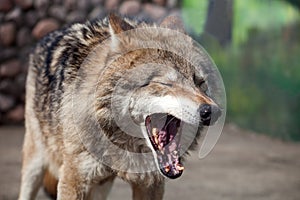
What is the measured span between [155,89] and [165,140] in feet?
A: 0.89

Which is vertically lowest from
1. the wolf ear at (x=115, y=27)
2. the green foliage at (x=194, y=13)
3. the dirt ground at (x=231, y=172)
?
the dirt ground at (x=231, y=172)

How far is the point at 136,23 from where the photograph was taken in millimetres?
3930

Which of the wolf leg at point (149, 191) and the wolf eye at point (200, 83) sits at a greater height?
the wolf eye at point (200, 83)

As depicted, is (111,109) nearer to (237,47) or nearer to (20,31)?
(237,47)

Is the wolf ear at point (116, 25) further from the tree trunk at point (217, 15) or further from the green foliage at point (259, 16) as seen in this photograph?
the green foliage at point (259, 16)

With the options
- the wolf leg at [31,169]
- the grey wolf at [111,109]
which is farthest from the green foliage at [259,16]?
the wolf leg at [31,169]

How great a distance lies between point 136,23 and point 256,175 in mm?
3107

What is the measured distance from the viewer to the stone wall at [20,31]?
898 cm

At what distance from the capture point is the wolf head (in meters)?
3.33

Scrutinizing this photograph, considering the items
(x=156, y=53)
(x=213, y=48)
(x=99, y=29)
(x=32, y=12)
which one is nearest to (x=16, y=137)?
(x=32, y=12)

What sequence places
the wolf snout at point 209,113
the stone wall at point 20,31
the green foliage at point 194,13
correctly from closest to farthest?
1. the wolf snout at point 209,113
2. the green foliage at point 194,13
3. the stone wall at point 20,31

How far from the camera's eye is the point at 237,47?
29.6 ft

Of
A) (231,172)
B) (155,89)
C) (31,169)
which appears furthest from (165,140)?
(231,172)

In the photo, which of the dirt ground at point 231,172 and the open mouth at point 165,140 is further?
the dirt ground at point 231,172
